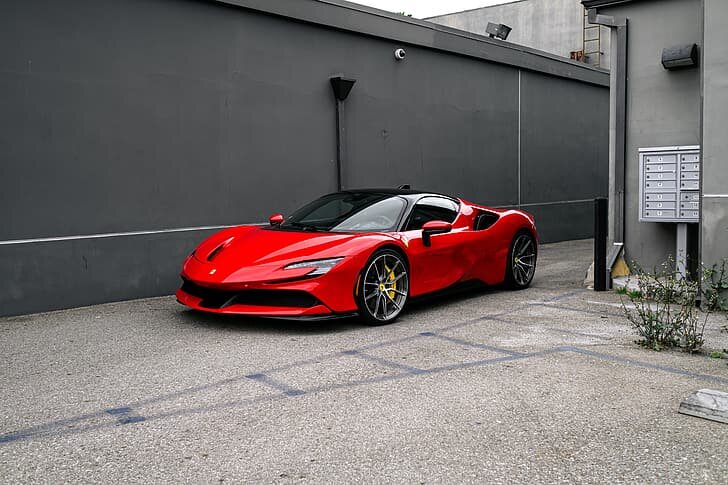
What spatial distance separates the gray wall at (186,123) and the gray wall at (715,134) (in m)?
4.98

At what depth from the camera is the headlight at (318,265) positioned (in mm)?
5934

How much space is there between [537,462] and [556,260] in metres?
8.40

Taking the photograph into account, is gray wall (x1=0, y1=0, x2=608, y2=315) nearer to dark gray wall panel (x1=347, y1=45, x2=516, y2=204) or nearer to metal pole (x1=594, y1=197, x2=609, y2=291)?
dark gray wall panel (x1=347, y1=45, x2=516, y2=204)

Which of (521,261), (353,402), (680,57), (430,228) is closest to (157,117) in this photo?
(430,228)

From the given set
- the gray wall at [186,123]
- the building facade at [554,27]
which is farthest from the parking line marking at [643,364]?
the building facade at [554,27]

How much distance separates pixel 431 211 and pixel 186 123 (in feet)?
10.7

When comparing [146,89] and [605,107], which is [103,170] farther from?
[605,107]

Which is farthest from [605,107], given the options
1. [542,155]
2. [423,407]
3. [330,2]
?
[423,407]

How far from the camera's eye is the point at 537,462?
3.21 m

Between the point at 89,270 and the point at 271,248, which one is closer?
the point at 271,248

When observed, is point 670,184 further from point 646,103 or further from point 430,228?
point 430,228

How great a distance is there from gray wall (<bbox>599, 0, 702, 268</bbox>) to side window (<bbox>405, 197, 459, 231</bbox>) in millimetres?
2684

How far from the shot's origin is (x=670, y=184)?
8.27m

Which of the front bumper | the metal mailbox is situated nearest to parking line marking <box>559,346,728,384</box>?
the front bumper
